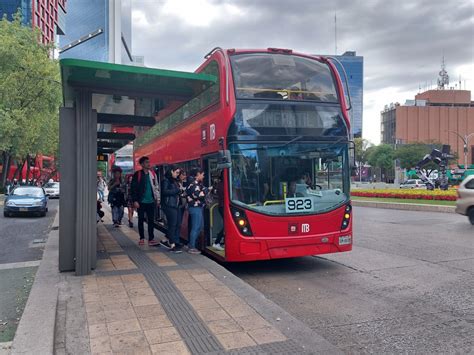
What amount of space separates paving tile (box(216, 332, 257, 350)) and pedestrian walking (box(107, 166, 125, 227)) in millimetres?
10152

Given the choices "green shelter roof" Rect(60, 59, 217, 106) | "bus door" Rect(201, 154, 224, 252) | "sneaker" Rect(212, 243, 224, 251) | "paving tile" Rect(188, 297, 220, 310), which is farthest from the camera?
"bus door" Rect(201, 154, 224, 252)

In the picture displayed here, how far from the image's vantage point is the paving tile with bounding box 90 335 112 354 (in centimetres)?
408

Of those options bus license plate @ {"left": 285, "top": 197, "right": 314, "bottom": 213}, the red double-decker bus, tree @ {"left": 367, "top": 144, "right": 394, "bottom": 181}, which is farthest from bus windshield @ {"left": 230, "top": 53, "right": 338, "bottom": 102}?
tree @ {"left": 367, "top": 144, "right": 394, "bottom": 181}

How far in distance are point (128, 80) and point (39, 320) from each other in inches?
151

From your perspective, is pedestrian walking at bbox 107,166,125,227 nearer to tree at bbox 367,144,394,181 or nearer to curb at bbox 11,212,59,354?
curb at bbox 11,212,59,354

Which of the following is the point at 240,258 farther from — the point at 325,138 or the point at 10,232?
the point at 10,232

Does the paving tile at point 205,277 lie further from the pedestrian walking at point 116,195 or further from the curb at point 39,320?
the pedestrian walking at point 116,195

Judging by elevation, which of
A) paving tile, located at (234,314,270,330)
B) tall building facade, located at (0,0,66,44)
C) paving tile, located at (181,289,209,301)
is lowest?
paving tile, located at (234,314,270,330)

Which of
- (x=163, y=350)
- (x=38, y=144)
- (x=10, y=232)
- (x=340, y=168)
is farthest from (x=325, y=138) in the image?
(x=38, y=144)


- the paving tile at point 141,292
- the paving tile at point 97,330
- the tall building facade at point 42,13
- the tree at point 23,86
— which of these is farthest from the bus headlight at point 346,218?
the tall building facade at point 42,13

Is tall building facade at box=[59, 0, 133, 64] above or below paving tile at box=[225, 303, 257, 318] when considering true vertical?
above

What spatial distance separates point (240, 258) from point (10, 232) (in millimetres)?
10264

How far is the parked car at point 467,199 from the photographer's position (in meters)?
14.6

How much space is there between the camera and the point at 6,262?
30.3ft
